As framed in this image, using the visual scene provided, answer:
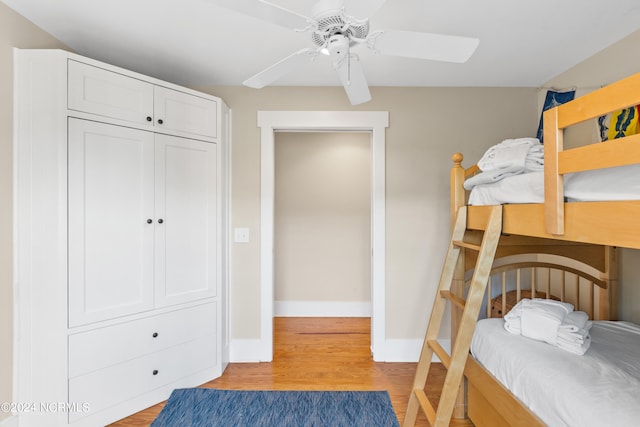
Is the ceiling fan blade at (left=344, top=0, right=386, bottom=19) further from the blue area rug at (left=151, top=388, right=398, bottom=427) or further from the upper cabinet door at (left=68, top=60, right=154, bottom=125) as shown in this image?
the blue area rug at (left=151, top=388, right=398, bottom=427)

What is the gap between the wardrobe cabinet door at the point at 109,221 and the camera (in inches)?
71.1

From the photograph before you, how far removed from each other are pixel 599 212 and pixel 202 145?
7.42ft

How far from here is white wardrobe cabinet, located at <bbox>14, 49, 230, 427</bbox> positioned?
173 centimetres

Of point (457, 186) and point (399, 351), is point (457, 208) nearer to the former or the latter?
point (457, 186)

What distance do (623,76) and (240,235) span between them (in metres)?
2.87

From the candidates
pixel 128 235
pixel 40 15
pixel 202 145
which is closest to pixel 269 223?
pixel 202 145

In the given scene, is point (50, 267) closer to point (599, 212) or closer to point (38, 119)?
point (38, 119)

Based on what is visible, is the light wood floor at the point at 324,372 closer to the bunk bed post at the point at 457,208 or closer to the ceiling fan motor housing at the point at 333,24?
the bunk bed post at the point at 457,208

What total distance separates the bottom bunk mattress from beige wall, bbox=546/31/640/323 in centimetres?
27

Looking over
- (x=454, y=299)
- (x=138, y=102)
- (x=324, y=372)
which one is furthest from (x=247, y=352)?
(x=138, y=102)

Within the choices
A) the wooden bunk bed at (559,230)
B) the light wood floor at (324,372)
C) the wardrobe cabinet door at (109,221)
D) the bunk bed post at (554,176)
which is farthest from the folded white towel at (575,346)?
the wardrobe cabinet door at (109,221)

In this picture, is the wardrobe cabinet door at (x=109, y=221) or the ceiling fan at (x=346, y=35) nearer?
the ceiling fan at (x=346, y=35)

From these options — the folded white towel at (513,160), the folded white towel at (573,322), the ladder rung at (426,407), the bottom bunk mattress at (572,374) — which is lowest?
the ladder rung at (426,407)

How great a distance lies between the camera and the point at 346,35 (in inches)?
50.2
